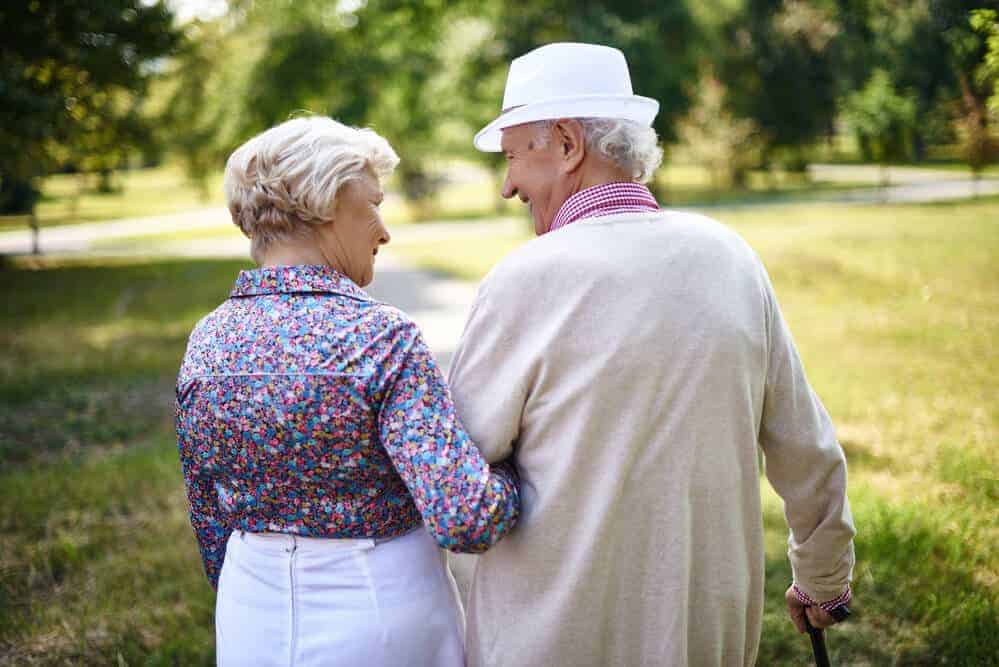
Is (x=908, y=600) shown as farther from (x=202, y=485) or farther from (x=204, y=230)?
(x=204, y=230)

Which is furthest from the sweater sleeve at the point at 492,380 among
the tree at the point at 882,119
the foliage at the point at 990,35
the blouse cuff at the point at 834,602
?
the tree at the point at 882,119

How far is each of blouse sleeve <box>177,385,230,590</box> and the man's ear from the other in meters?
0.95

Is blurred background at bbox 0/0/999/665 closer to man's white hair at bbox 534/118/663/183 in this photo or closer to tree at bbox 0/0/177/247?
tree at bbox 0/0/177/247

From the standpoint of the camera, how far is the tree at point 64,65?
12266 millimetres

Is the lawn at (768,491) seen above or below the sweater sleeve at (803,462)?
below

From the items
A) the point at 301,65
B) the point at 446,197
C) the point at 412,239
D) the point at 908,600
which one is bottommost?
the point at 446,197

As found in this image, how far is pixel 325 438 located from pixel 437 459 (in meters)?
0.24

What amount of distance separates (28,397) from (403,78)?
23.7m

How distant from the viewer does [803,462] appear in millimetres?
2039

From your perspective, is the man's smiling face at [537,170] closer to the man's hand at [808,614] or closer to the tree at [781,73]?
the man's hand at [808,614]

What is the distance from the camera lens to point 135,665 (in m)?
3.45

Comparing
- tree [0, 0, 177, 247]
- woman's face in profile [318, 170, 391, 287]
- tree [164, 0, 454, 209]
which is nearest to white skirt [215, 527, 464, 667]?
woman's face in profile [318, 170, 391, 287]

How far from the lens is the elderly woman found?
175 centimetres

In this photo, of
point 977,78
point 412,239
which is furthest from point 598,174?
point 412,239
